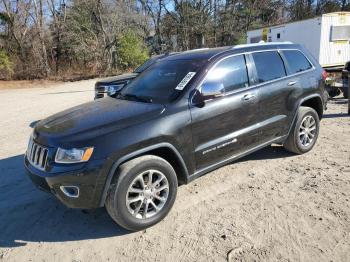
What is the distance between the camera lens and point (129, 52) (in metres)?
26.8

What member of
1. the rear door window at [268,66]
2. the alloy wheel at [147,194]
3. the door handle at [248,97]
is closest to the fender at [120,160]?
the alloy wheel at [147,194]

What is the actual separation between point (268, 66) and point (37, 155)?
326cm

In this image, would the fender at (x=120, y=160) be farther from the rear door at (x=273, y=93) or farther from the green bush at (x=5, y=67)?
the green bush at (x=5, y=67)

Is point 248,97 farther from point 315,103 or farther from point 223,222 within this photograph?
point 315,103

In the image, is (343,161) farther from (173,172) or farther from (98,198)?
(98,198)

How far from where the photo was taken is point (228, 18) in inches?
1389

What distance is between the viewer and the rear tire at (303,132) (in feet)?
16.8

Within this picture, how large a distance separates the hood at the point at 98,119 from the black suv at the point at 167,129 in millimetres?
13

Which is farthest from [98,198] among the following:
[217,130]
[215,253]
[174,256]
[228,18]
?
[228,18]

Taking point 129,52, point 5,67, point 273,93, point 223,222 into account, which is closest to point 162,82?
point 273,93

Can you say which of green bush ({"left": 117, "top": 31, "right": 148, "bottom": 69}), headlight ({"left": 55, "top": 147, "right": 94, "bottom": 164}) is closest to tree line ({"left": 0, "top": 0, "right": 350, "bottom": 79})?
green bush ({"left": 117, "top": 31, "right": 148, "bottom": 69})

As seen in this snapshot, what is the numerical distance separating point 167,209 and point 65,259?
3.80 ft

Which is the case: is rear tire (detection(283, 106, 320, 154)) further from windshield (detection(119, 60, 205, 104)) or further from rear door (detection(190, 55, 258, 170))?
windshield (detection(119, 60, 205, 104))

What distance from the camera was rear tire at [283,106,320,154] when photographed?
202 inches
